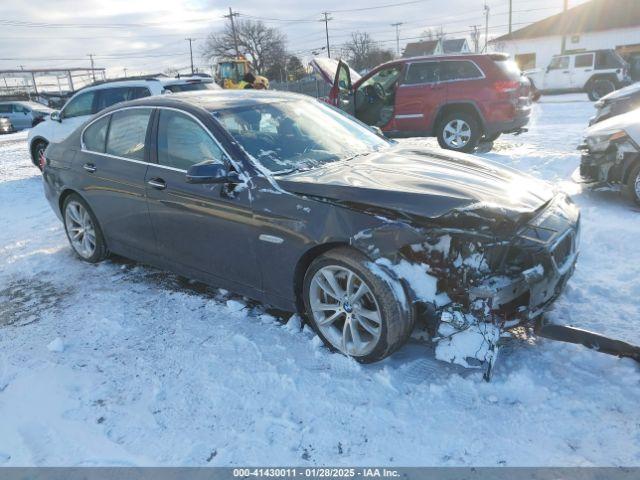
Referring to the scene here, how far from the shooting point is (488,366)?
2791mm

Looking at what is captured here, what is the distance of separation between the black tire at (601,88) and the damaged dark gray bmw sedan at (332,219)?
19.6m

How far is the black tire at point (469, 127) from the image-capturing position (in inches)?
363

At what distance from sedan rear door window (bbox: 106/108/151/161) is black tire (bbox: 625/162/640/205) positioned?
5.16 metres

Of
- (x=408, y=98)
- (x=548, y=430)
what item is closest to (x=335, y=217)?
(x=548, y=430)

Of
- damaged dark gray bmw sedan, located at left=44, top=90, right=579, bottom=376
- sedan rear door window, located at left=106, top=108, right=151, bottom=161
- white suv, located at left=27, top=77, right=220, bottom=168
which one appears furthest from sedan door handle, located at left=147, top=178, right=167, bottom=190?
white suv, located at left=27, top=77, right=220, bottom=168

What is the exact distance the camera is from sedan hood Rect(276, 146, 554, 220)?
285 centimetres

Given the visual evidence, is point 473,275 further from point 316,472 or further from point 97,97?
point 97,97

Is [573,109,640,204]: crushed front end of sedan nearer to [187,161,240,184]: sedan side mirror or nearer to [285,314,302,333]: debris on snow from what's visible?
[285,314,302,333]: debris on snow

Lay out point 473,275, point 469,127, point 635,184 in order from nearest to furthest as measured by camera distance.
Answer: point 473,275 < point 635,184 < point 469,127

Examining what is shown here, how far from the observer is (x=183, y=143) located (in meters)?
3.81

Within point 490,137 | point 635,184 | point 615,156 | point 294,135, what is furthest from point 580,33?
point 294,135

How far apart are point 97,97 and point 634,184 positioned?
8858 millimetres

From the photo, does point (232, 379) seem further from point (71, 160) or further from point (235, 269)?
point (71, 160)

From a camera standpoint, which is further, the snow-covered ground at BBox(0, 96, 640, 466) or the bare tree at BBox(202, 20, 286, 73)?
the bare tree at BBox(202, 20, 286, 73)
